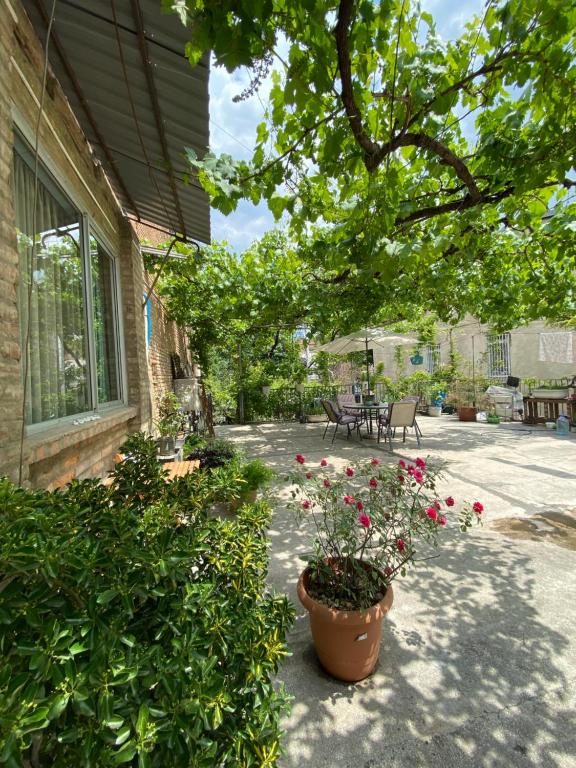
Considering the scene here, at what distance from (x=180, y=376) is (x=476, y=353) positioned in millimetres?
12550

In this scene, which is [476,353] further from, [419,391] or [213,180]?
[213,180]

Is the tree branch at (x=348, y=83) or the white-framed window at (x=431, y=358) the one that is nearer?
the tree branch at (x=348, y=83)

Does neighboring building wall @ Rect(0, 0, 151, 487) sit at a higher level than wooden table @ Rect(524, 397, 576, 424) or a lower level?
higher

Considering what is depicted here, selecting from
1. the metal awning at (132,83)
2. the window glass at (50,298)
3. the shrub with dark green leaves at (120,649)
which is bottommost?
the shrub with dark green leaves at (120,649)

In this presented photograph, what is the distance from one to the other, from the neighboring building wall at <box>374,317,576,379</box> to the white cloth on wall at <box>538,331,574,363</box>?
37 cm

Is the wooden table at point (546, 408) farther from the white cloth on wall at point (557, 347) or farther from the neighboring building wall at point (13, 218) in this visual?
Answer: the neighboring building wall at point (13, 218)

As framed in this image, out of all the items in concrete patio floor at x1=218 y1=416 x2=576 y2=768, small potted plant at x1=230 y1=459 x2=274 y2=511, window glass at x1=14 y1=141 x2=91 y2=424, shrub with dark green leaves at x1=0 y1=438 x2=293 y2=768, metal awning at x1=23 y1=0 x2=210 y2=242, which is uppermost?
metal awning at x1=23 y1=0 x2=210 y2=242

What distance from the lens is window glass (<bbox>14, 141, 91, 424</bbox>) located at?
2092 millimetres

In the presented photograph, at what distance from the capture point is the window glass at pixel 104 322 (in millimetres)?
3486

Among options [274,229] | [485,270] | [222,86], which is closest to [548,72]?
[222,86]

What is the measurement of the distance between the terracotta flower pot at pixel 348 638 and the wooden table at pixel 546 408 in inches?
387

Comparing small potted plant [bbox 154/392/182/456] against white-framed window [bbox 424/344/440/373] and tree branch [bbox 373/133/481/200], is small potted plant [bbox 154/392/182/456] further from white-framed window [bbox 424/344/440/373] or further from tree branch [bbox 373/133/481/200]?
white-framed window [bbox 424/344/440/373]

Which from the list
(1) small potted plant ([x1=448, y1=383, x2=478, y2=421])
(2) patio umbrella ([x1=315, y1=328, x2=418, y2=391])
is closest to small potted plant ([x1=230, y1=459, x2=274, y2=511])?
(2) patio umbrella ([x1=315, y1=328, x2=418, y2=391])

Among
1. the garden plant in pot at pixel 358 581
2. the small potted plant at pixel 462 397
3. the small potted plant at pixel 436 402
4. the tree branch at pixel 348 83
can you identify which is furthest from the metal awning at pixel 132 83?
the small potted plant at pixel 436 402
